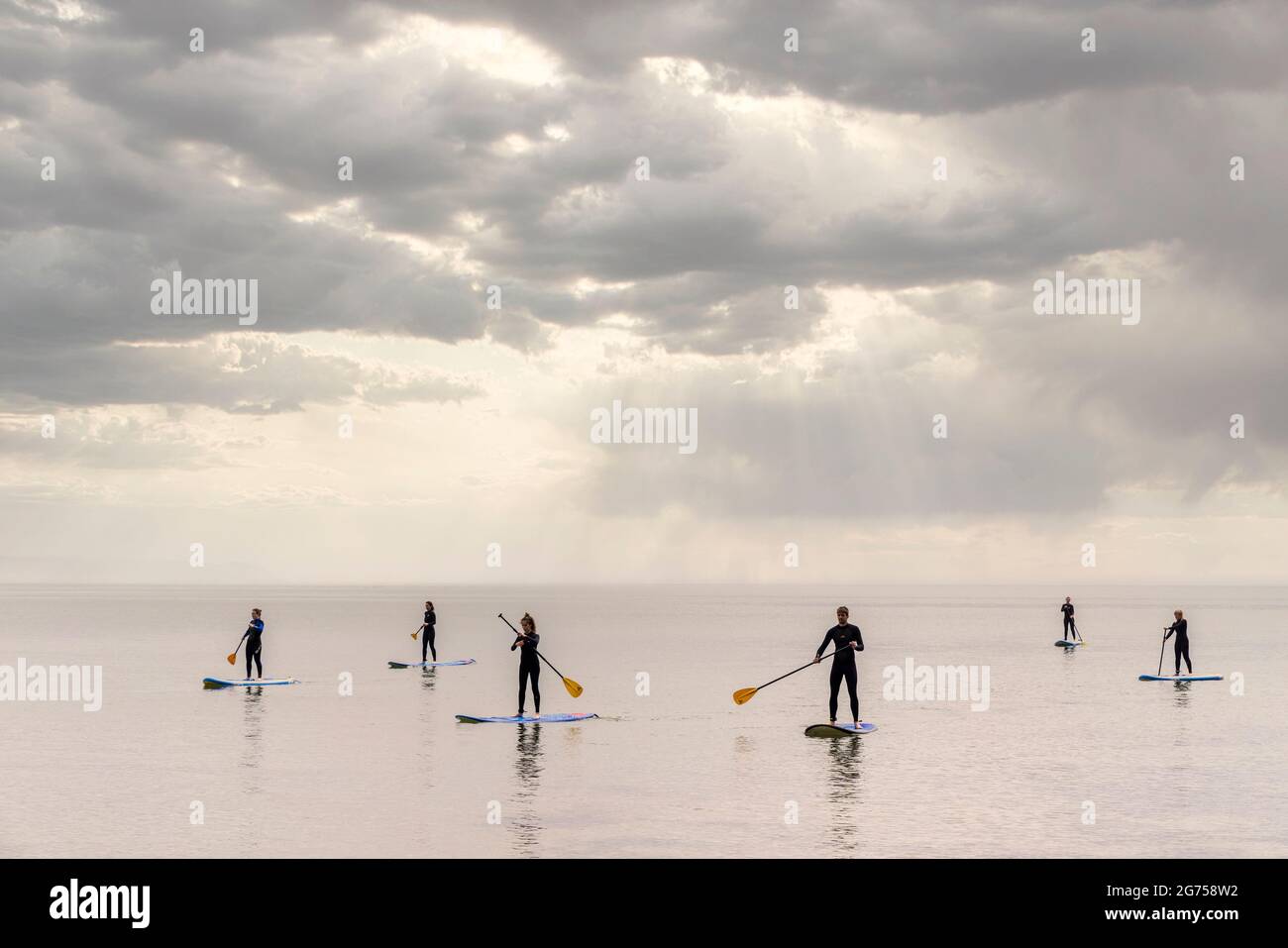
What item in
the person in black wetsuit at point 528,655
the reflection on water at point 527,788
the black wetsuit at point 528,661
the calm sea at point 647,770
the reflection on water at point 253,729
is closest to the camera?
the reflection on water at point 527,788

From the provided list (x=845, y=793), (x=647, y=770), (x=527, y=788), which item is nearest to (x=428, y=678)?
(x=647, y=770)

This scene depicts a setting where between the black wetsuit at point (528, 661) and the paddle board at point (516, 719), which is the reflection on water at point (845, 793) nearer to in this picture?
the paddle board at point (516, 719)

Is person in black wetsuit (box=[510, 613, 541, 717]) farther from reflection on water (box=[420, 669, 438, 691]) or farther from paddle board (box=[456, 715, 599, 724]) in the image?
reflection on water (box=[420, 669, 438, 691])

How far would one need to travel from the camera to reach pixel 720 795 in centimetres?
1955

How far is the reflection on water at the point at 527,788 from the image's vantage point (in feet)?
52.2

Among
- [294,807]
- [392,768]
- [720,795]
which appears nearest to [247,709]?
[392,768]

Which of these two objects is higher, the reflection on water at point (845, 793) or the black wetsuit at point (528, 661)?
the black wetsuit at point (528, 661)

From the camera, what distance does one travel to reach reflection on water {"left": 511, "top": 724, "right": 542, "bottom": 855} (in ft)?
52.2

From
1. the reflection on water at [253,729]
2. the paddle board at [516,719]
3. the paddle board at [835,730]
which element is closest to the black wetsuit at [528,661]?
the paddle board at [516,719]

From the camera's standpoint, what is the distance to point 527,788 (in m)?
20.1

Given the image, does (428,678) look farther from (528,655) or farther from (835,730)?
(835,730)

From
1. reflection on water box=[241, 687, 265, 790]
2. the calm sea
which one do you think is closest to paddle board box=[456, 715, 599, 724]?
the calm sea
